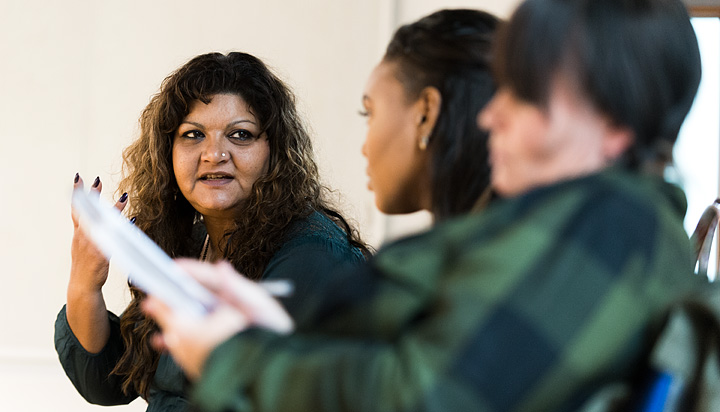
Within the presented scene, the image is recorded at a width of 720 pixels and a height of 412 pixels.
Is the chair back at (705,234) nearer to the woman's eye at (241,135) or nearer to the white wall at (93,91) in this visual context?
the woman's eye at (241,135)

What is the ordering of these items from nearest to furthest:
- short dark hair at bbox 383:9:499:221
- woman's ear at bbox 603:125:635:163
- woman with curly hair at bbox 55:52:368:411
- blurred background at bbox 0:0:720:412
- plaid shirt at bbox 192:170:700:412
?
plaid shirt at bbox 192:170:700:412, woman's ear at bbox 603:125:635:163, short dark hair at bbox 383:9:499:221, woman with curly hair at bbox 55:52:368:411, blurred background at bbox 0:0:720:412

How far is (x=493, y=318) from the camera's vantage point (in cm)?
56

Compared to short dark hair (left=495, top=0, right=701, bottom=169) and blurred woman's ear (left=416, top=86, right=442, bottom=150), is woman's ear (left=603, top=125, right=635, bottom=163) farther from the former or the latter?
blurred woman's ear (left=416, top=86, right=442, bottom=150)

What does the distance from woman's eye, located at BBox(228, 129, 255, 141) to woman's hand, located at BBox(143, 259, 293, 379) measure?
1125mm

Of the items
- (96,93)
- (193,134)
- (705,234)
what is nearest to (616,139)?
(705,234)

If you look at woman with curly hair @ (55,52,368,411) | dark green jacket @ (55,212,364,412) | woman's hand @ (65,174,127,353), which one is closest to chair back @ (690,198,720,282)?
dark green jacket @ (55,212,364,412)

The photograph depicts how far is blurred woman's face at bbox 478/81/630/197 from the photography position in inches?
25.5

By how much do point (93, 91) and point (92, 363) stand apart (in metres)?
1.85

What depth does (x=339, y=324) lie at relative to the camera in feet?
2.09

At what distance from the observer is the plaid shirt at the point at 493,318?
55cm

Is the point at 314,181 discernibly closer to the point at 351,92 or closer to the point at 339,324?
the point at 339,324

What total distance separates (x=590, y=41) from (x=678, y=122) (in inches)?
4.5

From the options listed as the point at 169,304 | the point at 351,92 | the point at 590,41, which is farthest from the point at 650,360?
the point at 351,92

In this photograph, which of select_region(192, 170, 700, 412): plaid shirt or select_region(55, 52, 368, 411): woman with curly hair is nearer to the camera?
select_region(192, 170, 700, 412): plaid shirt
